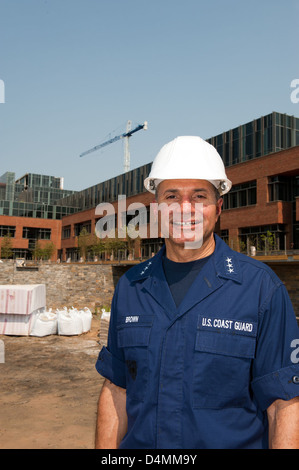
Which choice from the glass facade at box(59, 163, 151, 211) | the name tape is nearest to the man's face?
the name tape

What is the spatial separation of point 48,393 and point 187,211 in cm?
996

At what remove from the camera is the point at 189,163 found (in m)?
2.35

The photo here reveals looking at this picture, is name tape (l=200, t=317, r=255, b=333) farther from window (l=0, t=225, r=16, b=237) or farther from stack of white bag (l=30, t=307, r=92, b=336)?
window (l=0, t=225, r=16, b=237)

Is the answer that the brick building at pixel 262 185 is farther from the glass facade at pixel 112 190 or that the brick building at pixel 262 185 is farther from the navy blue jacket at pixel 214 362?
the navy blue jacket at pixel 214 362

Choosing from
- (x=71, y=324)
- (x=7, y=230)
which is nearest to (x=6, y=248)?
(x=7, y=230)

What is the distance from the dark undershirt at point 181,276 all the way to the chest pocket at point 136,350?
21 cm

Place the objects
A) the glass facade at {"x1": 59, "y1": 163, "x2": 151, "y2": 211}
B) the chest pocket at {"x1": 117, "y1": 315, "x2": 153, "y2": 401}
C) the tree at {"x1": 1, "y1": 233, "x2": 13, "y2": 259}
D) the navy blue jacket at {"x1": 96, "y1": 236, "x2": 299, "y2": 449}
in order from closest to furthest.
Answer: the navy blue jacket at {"x1": 96, "y1": 236, "x2": 299, "y2": 449} → the chest pocket at {"x1": 117, "y1": 315, "x2": 153, "y2": 401} → the glass facade at {"x1": 59, "y1": 163, "x2": 151, "y2": 211} → the tree at {"x1": 1, "y1": 233, "x2": 13, "y2": 259}

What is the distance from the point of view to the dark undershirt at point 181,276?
2262 mm

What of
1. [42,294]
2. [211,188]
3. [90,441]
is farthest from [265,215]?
[211,188]

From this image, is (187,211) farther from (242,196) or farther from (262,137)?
(262,137)

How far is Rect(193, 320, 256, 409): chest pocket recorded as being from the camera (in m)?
1.96

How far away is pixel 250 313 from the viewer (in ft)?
6.58

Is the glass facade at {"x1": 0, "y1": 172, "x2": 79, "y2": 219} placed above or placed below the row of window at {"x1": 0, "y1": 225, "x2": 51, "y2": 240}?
above
